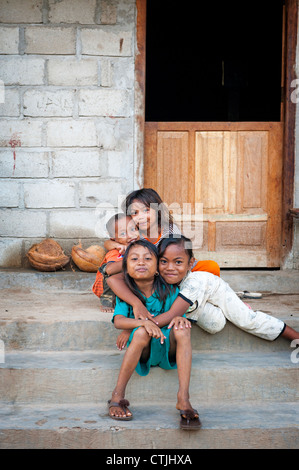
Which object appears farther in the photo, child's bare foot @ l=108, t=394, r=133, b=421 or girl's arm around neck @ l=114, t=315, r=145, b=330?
girl's arm around neck @ l=114, t=315, r=145, b=330

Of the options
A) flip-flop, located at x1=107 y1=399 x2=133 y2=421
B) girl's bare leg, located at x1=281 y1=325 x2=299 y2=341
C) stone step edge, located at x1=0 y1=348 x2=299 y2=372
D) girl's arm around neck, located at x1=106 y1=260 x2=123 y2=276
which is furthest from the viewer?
girl's arm around neck, located at x1=106 y1=260 x2=123 y2=276

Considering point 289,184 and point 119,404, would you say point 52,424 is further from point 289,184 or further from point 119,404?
point 289,184

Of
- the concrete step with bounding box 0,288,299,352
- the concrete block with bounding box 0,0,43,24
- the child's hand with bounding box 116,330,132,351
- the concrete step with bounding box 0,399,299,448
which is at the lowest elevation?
the concrete step with bounding box 0,399,299,448

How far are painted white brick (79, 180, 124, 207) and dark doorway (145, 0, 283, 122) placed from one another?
3.03 m

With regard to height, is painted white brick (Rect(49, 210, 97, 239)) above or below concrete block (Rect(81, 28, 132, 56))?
below

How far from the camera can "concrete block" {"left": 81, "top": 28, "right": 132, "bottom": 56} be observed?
16.8 feet

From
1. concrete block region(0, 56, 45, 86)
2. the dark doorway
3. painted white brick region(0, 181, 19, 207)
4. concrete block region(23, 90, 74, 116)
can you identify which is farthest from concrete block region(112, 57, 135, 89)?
the dark doorway

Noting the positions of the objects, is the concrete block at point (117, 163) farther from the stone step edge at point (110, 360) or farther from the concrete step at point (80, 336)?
the stone step edge at point (110, 360)

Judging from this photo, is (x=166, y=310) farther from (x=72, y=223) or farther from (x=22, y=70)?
(x=22, y=70)

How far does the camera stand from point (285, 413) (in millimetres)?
3002

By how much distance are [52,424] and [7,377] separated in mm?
507

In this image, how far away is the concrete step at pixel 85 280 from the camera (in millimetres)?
4871

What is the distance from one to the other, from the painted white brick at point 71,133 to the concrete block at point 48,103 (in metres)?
0.10

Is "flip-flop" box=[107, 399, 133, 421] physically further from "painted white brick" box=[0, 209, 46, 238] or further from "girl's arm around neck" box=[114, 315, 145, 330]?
"painted white brick" box=[0, 209, 46, 238]
